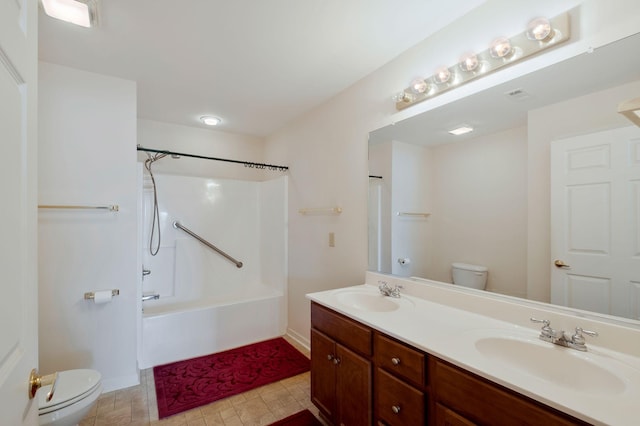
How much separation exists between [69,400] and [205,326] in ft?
4.30

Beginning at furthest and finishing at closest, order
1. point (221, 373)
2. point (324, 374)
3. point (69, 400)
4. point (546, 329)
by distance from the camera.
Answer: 1. point (221, 373)
2. point (324, 374)
3. point (69, 400)
4. point (546, 329)

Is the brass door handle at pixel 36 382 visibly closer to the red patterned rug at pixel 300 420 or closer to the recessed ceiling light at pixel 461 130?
the red patterned rug at pixel 300 420

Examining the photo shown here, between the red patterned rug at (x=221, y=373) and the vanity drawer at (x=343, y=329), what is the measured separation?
92 centimetres

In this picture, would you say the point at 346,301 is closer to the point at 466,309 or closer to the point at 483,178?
the point at 466,309

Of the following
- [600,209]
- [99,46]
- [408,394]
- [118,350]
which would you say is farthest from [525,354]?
[99,46]

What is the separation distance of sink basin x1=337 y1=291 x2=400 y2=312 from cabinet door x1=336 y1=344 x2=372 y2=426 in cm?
33

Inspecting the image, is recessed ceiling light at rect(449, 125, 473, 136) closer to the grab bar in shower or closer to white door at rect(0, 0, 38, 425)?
white door at rect(0, 0, 38, 425)

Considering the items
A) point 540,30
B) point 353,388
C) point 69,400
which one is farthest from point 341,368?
point 540,30

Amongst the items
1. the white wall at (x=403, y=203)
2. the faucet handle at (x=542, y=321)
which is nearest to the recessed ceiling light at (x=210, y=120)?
the white wall at (x=403, y=203)

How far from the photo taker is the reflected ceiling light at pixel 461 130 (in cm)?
163

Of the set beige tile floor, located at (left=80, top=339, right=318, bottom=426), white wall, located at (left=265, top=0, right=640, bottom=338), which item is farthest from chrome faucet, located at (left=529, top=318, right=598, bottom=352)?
beige tile floor, located at (left=80, top=339, right=318, bottom=426)

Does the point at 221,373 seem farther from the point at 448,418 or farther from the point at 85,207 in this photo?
the point at 448,418

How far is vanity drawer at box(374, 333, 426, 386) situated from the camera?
1.16 meters

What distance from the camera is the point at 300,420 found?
1884mm
